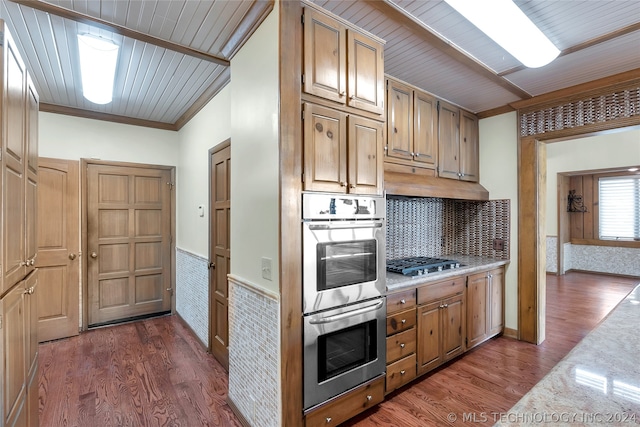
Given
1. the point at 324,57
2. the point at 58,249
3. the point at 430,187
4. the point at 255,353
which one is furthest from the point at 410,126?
the point at 58,249

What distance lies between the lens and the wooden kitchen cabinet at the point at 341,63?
182cm

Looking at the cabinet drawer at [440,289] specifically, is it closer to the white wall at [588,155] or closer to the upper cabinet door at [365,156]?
the upper cabinet door at [365,156]

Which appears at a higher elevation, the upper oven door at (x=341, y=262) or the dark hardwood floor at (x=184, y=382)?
the upper oven door at (x=341, y=262)

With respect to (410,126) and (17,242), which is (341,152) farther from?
(17,242)

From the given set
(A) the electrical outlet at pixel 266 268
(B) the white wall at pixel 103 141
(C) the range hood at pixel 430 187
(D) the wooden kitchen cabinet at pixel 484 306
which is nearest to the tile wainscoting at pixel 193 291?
(B) the white wall at pixel 103 141

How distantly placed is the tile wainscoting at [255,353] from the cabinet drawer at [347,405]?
0.90 ft

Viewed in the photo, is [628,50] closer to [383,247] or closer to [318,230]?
[383,247]

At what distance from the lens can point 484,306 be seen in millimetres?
3221

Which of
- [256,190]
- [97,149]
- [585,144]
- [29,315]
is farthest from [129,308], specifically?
[585,144]

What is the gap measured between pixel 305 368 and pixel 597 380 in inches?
53.0

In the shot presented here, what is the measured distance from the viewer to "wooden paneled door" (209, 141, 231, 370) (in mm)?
2828

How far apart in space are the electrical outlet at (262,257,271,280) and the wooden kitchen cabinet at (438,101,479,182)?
2179mm

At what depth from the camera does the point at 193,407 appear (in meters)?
2.28

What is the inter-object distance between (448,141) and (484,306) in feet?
5.98
